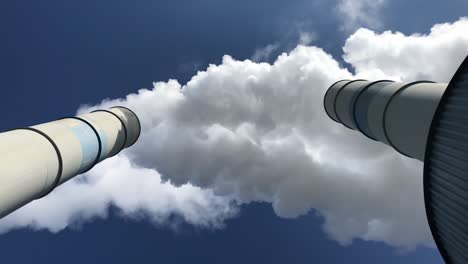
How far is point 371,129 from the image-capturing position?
1355 centimetres

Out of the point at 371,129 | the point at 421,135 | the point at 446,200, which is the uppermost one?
the point at 371,129

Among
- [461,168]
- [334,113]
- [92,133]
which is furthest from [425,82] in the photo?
[92,133]

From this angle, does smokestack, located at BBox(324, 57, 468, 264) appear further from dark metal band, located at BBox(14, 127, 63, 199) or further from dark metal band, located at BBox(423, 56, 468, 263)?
dark metal band, located at BBox(14, 127, 63, 199)

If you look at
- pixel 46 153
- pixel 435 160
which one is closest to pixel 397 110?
pixel 435 160

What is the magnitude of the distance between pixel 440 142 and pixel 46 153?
1027 cm

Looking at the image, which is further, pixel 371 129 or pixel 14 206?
pixel 371 129

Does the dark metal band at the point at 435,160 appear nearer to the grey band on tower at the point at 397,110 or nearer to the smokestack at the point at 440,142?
the smokestack at the point at 440,142

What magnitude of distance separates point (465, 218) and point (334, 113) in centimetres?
1278

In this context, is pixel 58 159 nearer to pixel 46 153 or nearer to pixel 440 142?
pixel 46 153

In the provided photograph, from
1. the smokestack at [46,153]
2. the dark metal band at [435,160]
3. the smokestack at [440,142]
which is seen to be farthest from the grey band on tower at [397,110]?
the smokestack at [46,153]

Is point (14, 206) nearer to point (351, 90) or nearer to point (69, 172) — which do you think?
point (69, 172)

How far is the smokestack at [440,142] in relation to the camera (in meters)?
6.77

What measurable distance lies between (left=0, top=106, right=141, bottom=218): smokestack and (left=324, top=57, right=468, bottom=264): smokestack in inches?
394

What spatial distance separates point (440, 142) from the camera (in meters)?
7.47
